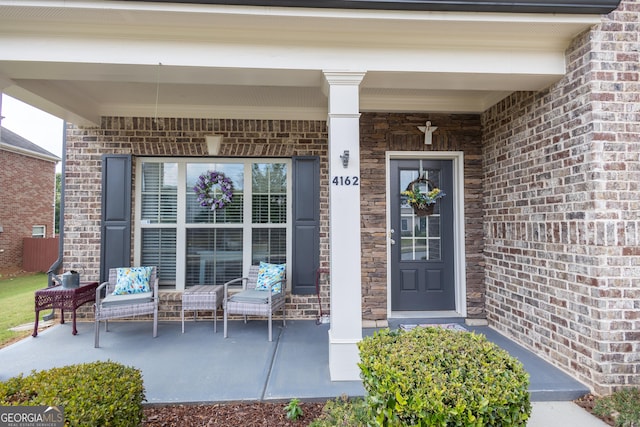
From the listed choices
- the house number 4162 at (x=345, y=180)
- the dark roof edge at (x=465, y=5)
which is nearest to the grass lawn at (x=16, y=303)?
the house number 4162 at (x=345, y=180)

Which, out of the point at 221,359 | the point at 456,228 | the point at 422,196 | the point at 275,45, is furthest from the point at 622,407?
the point at 275,45

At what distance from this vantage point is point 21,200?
11430mm

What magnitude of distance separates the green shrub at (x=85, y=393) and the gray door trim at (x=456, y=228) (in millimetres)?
3098

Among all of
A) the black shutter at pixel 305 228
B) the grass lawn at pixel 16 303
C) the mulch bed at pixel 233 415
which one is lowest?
the grass lawn at pixel 16 303

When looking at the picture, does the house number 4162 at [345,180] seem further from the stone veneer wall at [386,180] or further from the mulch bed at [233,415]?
the mulch bed at [233,415]

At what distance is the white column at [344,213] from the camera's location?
2.85 meters

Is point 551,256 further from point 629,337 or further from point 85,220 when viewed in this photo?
point 85,220

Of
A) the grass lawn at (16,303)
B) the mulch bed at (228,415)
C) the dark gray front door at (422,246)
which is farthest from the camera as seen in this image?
the dark gray front door at (422,246)

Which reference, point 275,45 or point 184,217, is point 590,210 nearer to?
point 275,45

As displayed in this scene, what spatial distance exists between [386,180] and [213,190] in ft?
7.98

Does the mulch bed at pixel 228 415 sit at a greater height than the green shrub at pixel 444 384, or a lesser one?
lesser

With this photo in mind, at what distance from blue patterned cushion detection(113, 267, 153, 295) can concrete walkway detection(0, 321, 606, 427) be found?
51 centimetres

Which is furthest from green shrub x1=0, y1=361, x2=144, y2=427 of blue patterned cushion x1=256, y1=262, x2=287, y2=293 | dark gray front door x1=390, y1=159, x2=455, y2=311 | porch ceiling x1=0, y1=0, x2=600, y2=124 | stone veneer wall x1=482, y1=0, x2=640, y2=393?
stone veneer wall x1=482, y1=0, x2=640, y2=393

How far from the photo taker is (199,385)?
2.72 m
